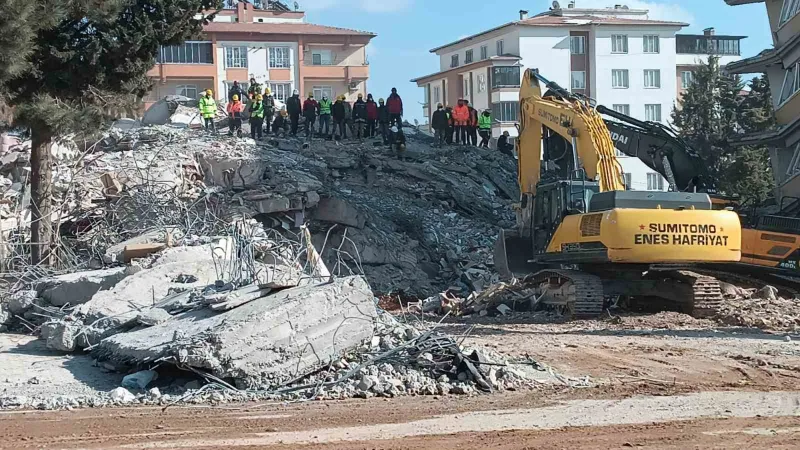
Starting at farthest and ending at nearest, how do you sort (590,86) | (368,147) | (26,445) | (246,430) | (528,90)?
(590,86), (368,147), (528,90), (246,430), (26,445)

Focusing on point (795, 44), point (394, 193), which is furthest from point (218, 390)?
point (795, 44)

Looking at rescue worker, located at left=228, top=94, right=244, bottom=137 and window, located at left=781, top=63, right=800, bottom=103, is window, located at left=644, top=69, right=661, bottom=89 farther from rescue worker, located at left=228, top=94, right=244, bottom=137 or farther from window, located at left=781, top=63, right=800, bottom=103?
rescue worker, located at left=228, top=94, right=244, bottom=137

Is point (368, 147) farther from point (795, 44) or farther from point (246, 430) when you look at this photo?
point (246, 430)

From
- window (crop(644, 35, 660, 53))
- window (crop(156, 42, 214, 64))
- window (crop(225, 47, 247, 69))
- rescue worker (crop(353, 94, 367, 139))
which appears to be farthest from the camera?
window (crop(644, 35, 660, 53))

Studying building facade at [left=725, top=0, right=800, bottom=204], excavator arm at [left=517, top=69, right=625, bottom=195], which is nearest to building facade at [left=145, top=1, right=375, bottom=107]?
building facade at [left=725, top=0, right=800, bottom=204]

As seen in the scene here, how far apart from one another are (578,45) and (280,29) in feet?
61.3

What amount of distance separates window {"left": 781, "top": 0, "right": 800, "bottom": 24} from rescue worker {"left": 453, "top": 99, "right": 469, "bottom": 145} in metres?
10.7

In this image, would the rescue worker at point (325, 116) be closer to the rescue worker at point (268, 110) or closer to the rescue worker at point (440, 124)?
the rescue worker at point (268, 110)

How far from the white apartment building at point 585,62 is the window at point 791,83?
103ft

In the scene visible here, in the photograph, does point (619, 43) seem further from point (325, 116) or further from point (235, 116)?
point (235, 116)

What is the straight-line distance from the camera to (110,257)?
1652cm

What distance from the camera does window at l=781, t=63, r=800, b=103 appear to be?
3362 centimetres

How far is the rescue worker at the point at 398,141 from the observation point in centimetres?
2953

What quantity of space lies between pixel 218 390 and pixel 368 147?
65.7ft
